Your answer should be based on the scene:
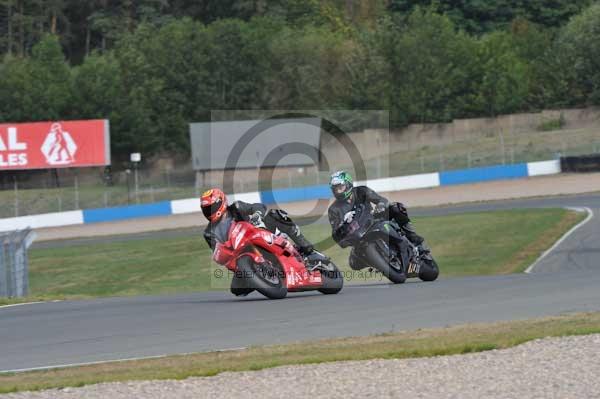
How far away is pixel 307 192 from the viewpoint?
1932 inches

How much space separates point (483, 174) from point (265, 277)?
35735 mm

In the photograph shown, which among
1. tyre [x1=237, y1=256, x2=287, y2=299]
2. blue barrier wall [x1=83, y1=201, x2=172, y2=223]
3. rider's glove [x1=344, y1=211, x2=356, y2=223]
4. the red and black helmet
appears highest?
the red and black helmet

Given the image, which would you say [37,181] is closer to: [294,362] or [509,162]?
[509,162]

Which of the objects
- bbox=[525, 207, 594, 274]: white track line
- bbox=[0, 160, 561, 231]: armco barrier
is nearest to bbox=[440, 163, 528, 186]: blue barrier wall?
bbox=[0, 160, 561, 231]: armco barrier

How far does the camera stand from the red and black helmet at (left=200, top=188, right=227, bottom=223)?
1481cm

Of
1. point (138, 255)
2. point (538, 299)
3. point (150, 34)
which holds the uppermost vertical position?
point (150, 34)

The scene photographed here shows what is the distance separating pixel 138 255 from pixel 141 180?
21711mm

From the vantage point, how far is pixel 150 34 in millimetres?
77688

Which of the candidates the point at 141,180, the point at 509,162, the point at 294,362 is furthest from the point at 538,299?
the point at 141,180

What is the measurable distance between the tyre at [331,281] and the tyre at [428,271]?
2056mm

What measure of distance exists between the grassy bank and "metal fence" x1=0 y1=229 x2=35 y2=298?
1386 mm

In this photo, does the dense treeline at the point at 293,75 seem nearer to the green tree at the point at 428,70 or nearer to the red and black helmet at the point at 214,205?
the green tree at the point at 428,70

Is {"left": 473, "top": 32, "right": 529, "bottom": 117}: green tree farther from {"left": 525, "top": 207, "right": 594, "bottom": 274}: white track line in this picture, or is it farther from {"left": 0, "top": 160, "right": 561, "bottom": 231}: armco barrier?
{"left": 525, "top": 207, "right": 594, "bottom": 274}: white track line

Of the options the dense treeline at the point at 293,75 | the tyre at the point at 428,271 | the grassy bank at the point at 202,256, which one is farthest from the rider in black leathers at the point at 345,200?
the dense treeline at the point at 293,75
